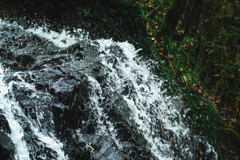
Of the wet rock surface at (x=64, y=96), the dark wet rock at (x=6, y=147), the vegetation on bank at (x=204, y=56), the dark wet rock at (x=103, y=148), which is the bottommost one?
the dark wet rock at (x=6, y=147)

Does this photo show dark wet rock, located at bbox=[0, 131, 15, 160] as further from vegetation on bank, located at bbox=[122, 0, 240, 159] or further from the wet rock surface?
vegetation on bank, located at bbox=[122, 0, 240, 159]

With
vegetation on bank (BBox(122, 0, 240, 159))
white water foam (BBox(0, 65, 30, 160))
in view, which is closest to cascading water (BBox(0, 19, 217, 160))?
white water foam (BBox(0, 65, 30, 160))

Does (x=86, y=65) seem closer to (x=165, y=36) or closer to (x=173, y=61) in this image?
(x=173, y=61)

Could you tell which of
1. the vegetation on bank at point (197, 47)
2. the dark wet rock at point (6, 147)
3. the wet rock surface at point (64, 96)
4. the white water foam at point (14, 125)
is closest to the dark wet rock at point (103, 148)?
the wet rock surface at point (64, 96)

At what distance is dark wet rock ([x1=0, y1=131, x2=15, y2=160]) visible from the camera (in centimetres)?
162

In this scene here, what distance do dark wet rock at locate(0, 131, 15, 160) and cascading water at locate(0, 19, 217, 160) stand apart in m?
0.07

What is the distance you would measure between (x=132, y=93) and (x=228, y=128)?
8.62ft

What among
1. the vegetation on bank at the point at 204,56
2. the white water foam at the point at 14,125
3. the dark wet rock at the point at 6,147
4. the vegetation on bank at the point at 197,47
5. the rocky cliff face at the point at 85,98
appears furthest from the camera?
the vegetation on bank at the point at 204,56

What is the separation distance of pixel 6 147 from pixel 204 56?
4933 mm

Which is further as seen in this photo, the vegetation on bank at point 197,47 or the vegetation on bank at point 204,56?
the vegetation on bank at point 204,56

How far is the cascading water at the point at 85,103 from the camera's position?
2.05m

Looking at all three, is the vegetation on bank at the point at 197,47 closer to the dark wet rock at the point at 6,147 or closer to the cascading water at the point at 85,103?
the cascading water at the point at 85,103

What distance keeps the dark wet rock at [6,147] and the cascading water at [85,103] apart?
0.23 ft

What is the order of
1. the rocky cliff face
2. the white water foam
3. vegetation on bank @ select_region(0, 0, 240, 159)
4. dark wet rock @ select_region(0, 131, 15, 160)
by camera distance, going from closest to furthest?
1. dark wet rock @ select_region(0, 131, 15, 160)
2. the white water foam
3. the rocky cliff face
4. vegetation on bank @ select_region(0, 0, 240, 159)
